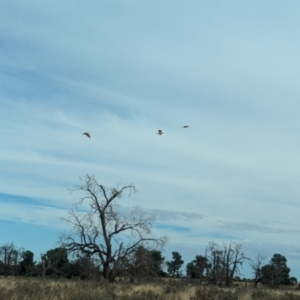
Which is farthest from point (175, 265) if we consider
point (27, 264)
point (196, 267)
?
point (27, 264)

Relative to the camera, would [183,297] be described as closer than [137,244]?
Yes

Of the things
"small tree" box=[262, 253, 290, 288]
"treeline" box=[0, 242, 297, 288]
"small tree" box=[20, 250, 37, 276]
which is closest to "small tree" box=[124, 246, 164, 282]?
"treeline" box=[0, 242, 297, 288]

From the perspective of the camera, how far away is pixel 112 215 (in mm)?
33500

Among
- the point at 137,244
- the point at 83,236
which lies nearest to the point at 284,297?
the point at 137,244

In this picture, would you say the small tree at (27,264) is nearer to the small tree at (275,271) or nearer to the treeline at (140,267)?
the treeline at (140,267)

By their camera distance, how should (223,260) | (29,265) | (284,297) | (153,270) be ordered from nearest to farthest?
1. (284,297)
2. (153,270)
3. (223,260)
4. (29,265)

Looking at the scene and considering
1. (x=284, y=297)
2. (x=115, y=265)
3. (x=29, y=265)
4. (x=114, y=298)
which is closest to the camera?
(x=114, y=298)

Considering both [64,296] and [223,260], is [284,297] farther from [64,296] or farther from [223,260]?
[223,260]

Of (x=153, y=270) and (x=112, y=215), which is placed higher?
(x=112, y=215)

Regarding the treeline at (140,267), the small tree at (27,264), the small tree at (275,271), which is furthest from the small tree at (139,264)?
the small tree at (27,264)

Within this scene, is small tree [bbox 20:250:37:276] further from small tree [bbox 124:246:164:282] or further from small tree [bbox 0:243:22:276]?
Result: small tree [bbox 124:246:164:282]

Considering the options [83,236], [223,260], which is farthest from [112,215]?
[223,260]

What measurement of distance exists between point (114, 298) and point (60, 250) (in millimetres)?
17991

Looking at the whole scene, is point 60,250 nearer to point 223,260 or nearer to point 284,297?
point 284,297
